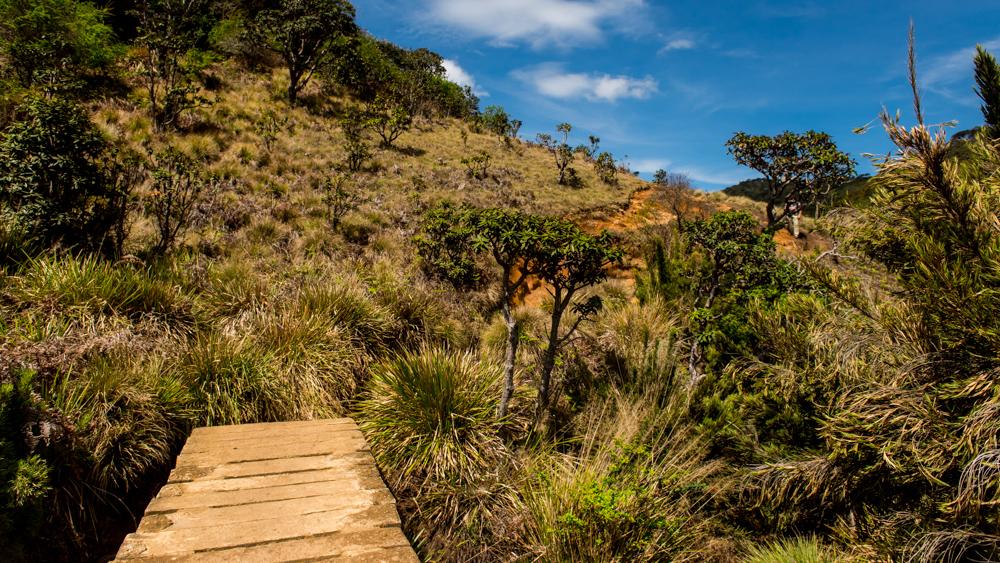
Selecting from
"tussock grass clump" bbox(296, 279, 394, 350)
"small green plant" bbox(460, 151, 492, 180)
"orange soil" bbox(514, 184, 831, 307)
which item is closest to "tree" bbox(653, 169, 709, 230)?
"orange soil" bbox(514, 184, 831, 307)

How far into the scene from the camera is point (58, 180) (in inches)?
231

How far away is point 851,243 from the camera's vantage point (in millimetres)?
3723

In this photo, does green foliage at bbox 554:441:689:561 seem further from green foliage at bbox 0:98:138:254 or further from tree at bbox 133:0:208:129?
tree at bbox 133:0:208:129

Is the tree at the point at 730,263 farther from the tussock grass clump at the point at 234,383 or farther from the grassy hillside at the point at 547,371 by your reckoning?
Answer: the tussock grass clump at the point at 234,383

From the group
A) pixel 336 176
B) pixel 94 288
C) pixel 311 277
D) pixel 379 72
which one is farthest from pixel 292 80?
pixel 94 288

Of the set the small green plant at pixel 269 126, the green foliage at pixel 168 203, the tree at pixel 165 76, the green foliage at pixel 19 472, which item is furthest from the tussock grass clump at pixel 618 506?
the tree at pixel 165 76

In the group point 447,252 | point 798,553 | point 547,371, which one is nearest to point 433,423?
point 547,371

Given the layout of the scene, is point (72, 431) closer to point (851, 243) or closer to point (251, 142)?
point (851, 243)

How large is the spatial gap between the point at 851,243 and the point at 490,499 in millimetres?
3956

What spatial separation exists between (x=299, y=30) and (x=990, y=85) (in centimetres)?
2253

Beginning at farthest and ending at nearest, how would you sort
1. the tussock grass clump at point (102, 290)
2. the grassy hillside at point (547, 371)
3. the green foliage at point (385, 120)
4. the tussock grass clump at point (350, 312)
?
the green foliage at point (385, 120) < the tussock grass clump at point (350, 312) < the tussock grass clump at point (102, 290) < the grassy hillside at point (547, 371)

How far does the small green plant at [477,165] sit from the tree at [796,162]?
9.03 m

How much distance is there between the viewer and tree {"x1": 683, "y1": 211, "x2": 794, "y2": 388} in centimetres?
538

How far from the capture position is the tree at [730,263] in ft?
17.6
